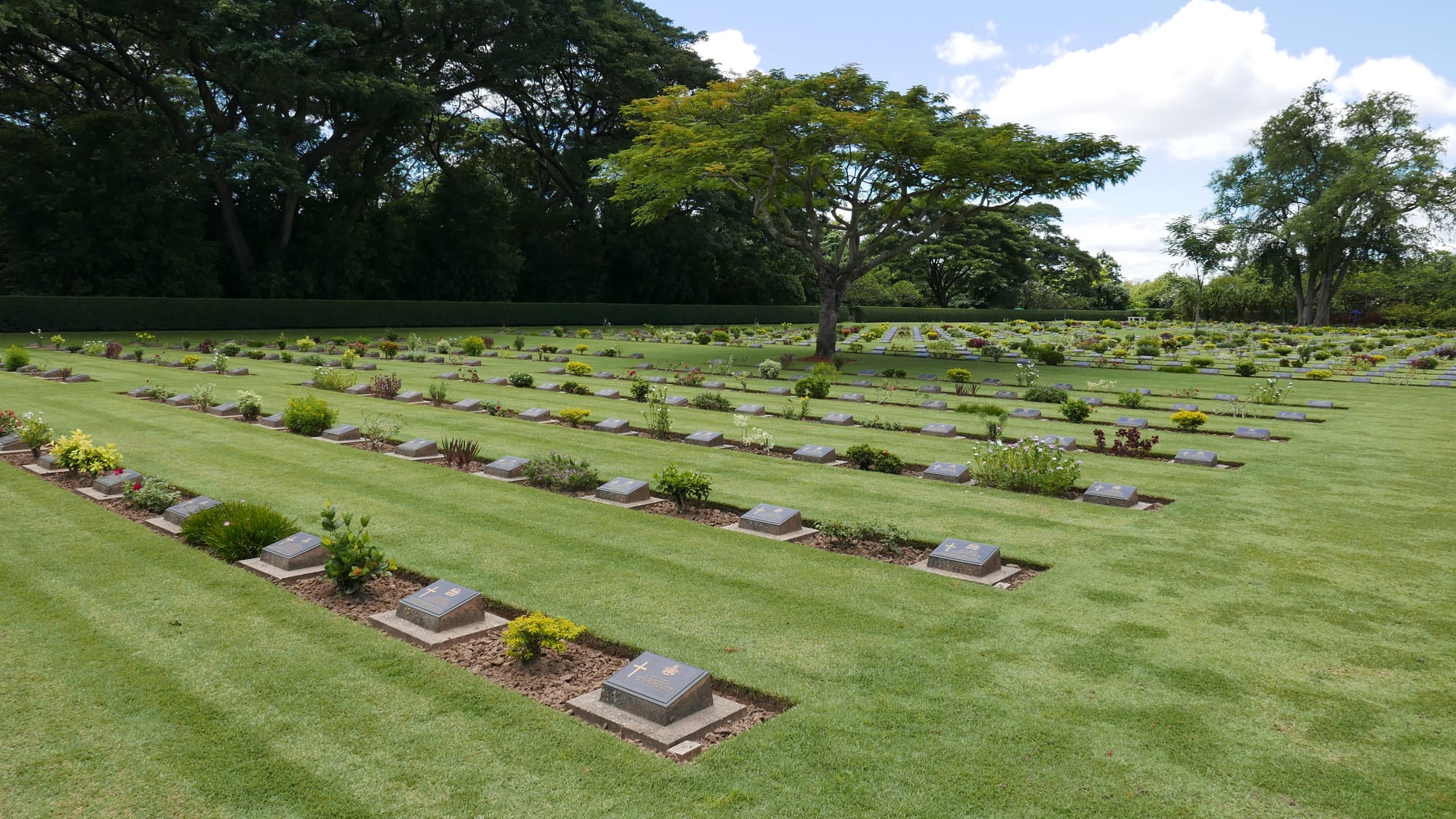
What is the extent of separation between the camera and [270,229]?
37.2 metres

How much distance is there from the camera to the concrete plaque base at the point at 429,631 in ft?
15.3

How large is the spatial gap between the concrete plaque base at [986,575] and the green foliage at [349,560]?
3836 millimetres

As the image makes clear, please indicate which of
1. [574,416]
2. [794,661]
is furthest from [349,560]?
[574,416]

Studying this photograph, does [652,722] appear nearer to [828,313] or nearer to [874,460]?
[874,460]

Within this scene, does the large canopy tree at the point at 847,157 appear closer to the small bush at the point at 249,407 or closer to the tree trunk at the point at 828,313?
the tree trunk at the point at 828,313

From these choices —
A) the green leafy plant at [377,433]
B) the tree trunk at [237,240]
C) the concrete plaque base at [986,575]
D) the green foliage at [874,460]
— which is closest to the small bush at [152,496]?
the green leafy plant at [377,433]

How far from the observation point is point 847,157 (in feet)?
77.4

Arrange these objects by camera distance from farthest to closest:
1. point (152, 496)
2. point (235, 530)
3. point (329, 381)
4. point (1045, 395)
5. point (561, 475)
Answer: point (1045, 395), point (329, 381), point (561, 475), point (152, 496), point (235, 530)

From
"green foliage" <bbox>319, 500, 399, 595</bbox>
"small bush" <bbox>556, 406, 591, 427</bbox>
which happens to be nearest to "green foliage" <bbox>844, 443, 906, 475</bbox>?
"small bush" <bbox>556, 406, 591, 427</bbox>

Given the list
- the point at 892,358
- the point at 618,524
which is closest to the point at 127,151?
the point at 892,358

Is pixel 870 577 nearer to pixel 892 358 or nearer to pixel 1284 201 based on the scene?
pixel 892 358

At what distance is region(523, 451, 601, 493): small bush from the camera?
8.31 metres

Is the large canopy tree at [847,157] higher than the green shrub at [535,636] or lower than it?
higher

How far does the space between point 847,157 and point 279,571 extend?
2083 centimetres
